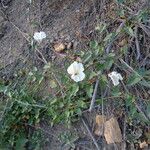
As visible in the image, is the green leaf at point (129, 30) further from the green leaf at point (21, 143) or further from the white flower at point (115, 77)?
the green leaf at point (21, 143)

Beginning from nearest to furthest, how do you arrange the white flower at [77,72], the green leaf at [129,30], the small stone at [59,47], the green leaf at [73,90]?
the white flower at [77,72] → the green leaf at [73,90] → the green leaf at [129,30] → the small stone at [59,47]

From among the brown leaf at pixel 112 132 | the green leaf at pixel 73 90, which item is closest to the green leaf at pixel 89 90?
the green leaf at pixel 73 90

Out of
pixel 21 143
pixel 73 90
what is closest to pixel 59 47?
pixel 73 90

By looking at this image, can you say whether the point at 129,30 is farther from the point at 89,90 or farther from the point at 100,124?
the point at 100,124

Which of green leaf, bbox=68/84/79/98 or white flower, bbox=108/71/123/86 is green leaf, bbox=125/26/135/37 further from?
green leaf, bbox=68/84/79/98

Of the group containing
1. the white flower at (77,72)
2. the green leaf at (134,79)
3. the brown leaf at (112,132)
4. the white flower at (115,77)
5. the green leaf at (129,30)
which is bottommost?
the brown leaf at (112,132)

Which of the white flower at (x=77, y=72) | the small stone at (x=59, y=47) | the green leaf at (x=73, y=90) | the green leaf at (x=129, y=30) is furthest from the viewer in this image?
the small stone at (x=59, y=47)
